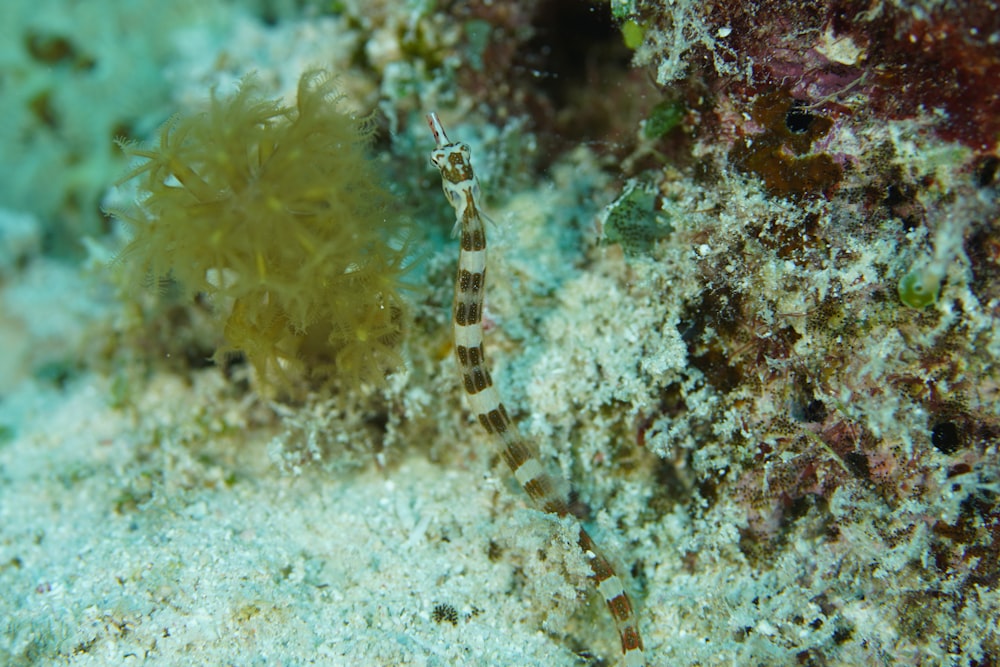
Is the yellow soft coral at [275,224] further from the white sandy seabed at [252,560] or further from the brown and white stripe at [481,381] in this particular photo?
the white sandy seabed at [252,560]

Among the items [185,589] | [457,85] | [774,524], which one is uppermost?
[457,85]

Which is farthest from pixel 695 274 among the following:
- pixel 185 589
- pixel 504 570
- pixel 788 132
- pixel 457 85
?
pixel 185 589

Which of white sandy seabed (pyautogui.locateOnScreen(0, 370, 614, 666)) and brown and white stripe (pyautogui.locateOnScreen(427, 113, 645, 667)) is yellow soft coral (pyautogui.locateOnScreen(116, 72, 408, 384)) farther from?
white sandy seabed (pyautogui.locateOnScreen(0, 370, 614, 666))

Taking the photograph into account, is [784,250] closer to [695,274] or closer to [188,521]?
[695,274]

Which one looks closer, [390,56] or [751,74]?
[751,74]

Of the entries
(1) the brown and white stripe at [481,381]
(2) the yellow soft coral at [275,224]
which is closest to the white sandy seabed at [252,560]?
(1) the brown and white stripe at [481,381]
